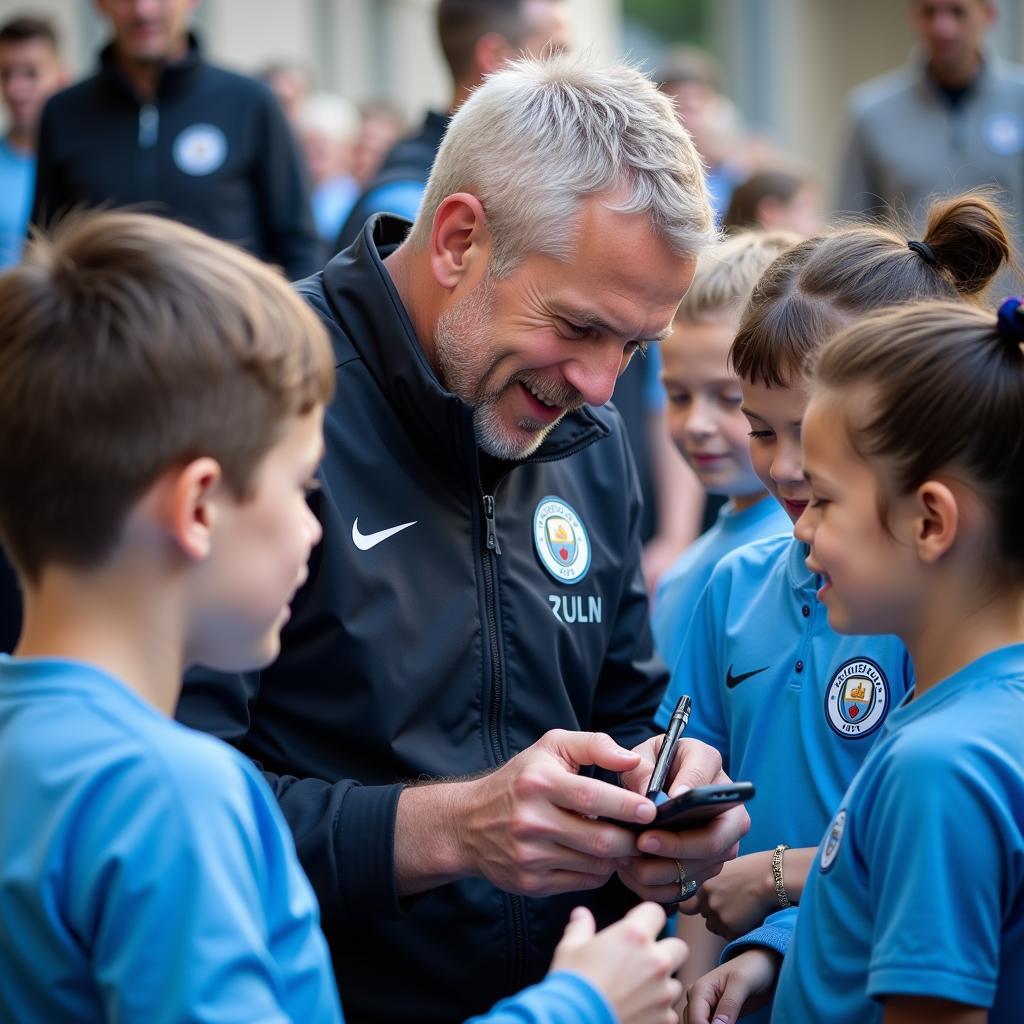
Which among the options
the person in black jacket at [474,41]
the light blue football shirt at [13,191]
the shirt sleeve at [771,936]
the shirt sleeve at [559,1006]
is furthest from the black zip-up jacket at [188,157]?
the shirt sleeve at [559,1006]

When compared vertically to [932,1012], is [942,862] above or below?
above

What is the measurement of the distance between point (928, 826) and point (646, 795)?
21.8 inches

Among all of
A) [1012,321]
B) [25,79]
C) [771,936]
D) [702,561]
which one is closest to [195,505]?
[1012,321]

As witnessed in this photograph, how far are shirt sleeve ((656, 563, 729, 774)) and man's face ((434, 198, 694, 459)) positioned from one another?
0.39m

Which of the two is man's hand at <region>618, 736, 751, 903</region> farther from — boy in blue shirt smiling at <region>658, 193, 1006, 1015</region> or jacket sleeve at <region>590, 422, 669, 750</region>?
jacket sleeve at <region>590, 422, 669, 750</region>

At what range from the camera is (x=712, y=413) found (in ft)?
9.83

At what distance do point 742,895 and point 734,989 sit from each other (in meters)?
0.20

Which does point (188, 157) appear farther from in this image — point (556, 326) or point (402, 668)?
point (402, 668)

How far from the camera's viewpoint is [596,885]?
6.43 ft

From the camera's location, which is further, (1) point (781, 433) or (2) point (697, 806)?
(1) point (781, 433)

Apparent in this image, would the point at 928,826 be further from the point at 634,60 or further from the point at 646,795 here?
the point at 634,60

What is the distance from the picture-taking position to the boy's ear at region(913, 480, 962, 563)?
1.63 metres

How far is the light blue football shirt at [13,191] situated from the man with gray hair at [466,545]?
443cm

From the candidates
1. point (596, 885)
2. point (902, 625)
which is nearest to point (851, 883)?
point (902, 625)
